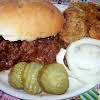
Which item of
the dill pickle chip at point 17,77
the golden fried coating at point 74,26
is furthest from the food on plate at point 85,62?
the dill pickle chip at point 17,77

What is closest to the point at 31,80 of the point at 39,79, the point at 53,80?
the point at 39,79

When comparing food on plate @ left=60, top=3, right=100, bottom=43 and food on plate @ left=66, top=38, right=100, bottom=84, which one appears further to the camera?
food on plate @ left=60, top=3, right=100, bottom=43

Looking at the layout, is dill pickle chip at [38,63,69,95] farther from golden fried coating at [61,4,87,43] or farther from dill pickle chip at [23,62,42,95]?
golden fried coating at [61,4,87,43]

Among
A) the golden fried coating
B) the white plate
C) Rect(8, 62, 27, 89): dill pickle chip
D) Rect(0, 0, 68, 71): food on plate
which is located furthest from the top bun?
the white plate

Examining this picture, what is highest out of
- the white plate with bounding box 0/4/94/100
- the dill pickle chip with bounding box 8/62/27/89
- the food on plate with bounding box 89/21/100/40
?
the food on plate with bounding box 89/21/100/40

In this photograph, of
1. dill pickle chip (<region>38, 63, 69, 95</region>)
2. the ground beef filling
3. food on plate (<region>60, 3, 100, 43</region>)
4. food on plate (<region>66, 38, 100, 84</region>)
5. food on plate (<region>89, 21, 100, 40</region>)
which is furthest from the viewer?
food on plate (<region>60, 3, 100, 43</region>)

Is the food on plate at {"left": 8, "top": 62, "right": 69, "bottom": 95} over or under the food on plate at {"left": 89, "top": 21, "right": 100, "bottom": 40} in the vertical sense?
under

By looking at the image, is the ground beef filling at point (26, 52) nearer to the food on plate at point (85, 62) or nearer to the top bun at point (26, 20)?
the top bun at point (26, 20)
